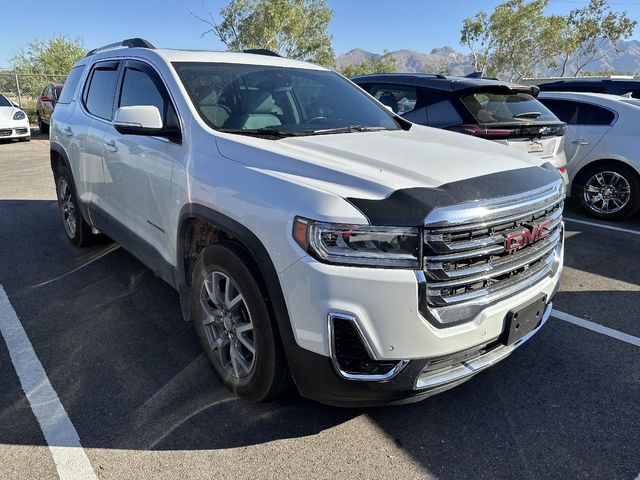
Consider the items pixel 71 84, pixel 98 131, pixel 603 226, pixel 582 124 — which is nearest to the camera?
pixel 98 131

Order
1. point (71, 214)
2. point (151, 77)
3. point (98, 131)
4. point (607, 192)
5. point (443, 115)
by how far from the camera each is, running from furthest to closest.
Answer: point (607, 192) < point (443, 115) < point (71, 214) < point (98, 131) < point (151, 77)

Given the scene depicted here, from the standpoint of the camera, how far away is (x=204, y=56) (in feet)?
11.3

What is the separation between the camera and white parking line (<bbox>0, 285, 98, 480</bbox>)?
2215 millimetres

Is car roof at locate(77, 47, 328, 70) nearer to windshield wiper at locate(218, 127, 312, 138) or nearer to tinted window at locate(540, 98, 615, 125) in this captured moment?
windshield wiper at locate(218, 127, 312, 138)

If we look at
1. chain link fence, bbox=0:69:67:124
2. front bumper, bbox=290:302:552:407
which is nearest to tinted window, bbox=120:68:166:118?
front bumper, bbox=290:302:552:407

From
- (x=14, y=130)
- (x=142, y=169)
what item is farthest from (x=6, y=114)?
(x=142, y=169)

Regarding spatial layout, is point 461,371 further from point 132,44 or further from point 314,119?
point 132,44

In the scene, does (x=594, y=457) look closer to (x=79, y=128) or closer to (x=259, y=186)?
(x=259, y=186)

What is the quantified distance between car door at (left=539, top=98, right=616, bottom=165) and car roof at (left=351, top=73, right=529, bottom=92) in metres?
1.72

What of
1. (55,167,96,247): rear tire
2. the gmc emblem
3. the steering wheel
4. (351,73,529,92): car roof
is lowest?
(55,167,96,247): rear tire

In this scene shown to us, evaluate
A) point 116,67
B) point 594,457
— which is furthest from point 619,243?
point 116,67

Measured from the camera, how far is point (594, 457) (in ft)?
7.46

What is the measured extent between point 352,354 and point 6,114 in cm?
1536

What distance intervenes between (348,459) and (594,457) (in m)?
1.16
